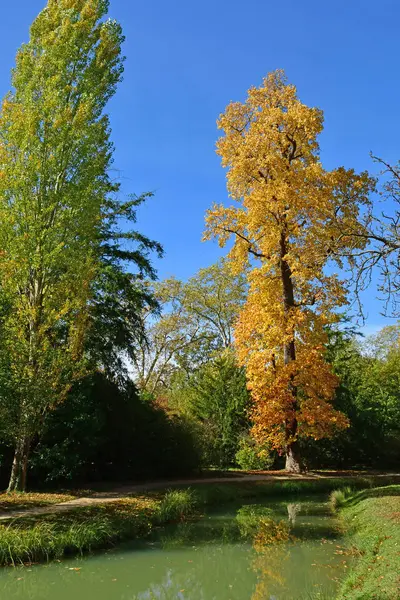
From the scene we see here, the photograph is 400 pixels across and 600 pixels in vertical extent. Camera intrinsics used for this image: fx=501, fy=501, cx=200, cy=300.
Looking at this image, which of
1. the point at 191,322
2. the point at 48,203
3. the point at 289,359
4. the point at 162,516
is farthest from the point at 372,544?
the point at 191,322

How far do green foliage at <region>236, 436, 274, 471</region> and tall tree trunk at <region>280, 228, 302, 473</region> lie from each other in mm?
2423

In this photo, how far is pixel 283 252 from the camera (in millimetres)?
19359

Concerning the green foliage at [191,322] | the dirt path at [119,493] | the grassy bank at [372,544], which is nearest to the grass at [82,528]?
the dirt path at [119,493]

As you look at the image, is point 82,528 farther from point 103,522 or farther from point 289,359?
point 289,359

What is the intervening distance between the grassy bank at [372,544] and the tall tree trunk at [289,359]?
200 inches

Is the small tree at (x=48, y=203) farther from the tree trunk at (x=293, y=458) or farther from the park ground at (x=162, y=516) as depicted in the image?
the tree trunk at (x=293, y=458)

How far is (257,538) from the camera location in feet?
33.8

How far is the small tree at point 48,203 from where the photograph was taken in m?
13.2

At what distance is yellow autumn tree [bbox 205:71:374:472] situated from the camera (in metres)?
18.0

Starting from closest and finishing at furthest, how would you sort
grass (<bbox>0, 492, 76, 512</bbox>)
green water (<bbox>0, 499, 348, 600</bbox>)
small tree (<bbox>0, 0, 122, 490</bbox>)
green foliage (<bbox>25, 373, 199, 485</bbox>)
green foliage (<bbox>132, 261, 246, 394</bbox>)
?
green water (<bbox>0, 499, 348, 600</bbox>), grass (<bbox>0, 492, 76, 512</bbox>), small tree (<bbox>0, 0, 122, 490</bbox>), green foliage (<bbox>25, 373, 199, 485</bbox>), green foliage (<bbox>132, 261, 246, 394</bbox>)

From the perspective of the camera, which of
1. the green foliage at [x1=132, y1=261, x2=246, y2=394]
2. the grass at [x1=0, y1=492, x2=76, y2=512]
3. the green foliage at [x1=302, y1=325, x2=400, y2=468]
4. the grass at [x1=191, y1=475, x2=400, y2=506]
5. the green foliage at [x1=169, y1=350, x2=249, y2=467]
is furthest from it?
the green foliage at [x1=132, y1=261, x2=246, y2=394]

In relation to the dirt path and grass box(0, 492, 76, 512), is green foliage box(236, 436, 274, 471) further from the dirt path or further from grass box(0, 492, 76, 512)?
grass box(0, 492, 76, 512)

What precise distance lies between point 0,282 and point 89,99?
247 inches

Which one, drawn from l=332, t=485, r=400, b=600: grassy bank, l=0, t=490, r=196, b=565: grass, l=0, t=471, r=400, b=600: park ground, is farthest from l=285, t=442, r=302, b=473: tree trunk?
l=0, t=490, r=196, b=565: grass
